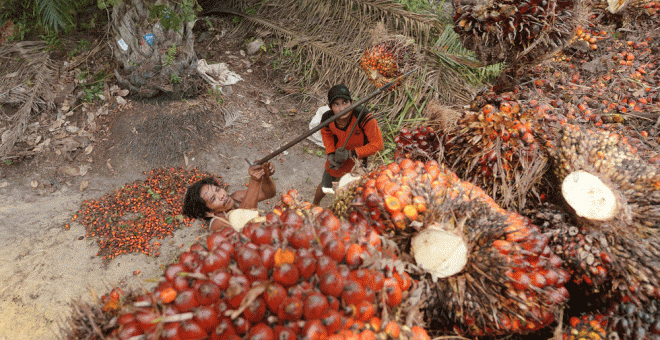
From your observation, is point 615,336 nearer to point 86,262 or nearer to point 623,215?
point 623,215

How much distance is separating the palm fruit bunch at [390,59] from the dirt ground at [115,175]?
114 cm

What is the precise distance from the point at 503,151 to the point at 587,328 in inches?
32.3

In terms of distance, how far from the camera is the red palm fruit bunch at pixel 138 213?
138 inches

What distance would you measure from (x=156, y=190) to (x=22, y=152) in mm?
1797

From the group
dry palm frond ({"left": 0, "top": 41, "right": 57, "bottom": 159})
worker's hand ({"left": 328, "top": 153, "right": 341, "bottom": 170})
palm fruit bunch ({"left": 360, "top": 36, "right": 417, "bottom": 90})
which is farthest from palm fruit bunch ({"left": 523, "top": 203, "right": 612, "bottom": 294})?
dry palm frond ({"left": 0, "top": 41, "right": 57, "bottom": 159})

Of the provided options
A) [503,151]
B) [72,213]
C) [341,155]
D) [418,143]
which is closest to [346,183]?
[418,143]

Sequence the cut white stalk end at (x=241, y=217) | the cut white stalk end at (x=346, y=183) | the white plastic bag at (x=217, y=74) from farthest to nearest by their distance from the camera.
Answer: the white plastic bag at (x=217, y=74) < the cut white stalk end at (x=346, y=183) < the cut white stalk end at (x=241, y=217)

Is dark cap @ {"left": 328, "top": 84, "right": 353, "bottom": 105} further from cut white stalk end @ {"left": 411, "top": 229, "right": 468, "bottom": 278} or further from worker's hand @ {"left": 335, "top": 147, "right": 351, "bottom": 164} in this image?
cut white stalk end @ {"left": 411, "top": 229, "right": 468, "bottom": 278}

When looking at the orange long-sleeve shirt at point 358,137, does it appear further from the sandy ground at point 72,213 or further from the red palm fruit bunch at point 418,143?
the sandy ground at point 72,213

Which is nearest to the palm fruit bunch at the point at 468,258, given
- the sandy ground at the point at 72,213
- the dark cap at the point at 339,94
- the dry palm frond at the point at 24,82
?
the dark cap at the point at 339,94

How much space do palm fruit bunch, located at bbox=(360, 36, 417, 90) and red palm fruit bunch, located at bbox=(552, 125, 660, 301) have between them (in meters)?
2.67

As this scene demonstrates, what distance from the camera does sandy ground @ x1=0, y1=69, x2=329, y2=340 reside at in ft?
9.93

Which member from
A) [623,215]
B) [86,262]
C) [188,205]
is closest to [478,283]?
[623,215]

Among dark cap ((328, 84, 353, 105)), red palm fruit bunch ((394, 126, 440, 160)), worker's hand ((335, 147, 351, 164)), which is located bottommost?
worker's hand ((335, 147, 351, 164))
